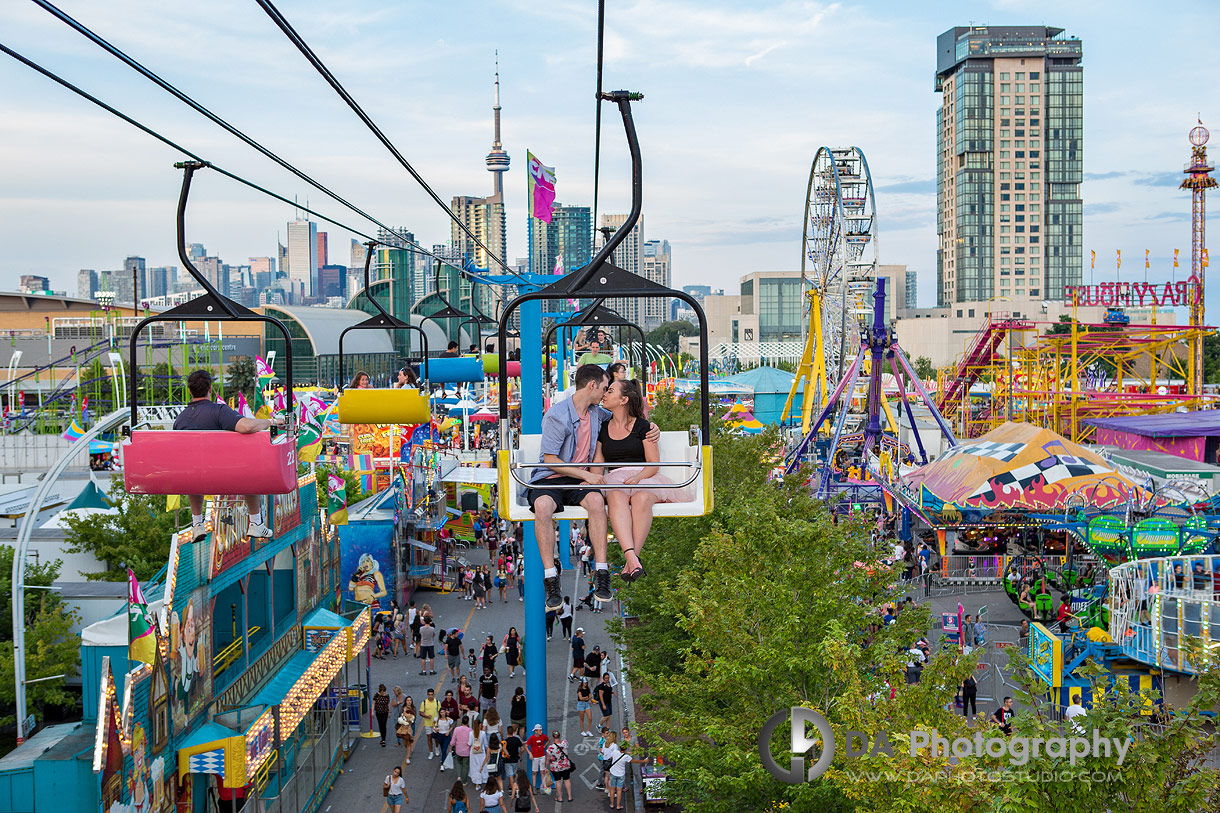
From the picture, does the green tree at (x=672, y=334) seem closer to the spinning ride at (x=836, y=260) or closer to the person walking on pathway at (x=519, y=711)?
the spinning ride at (x=836, y=260)

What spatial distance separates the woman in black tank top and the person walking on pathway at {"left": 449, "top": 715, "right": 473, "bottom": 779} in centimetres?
872

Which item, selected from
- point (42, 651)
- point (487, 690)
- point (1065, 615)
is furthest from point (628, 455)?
point (1065, 615)

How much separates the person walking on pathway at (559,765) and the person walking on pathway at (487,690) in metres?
3.10

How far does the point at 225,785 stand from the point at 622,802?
555 centimetres

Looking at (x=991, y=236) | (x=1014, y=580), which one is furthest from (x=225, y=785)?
(x=991, y=236)

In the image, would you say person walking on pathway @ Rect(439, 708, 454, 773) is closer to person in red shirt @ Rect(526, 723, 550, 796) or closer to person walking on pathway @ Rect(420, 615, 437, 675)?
person in red shirt @ Rect(526, 723, 550, 796)

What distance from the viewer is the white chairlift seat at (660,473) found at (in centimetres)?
700

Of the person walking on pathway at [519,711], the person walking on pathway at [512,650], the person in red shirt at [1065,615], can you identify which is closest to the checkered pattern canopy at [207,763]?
the person walking on pathway at [519,711]

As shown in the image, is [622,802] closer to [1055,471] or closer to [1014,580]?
[1014,580]

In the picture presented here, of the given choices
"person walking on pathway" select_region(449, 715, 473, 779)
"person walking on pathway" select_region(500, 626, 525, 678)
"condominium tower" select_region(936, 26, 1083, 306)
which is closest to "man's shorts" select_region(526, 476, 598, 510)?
"person walking on pathway" select_region(449, 715, 473, 779)

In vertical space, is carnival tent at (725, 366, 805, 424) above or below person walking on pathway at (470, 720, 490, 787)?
above

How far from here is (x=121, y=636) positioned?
36.3 feet

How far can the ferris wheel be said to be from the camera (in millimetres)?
41750

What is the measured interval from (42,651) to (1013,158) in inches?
5949
